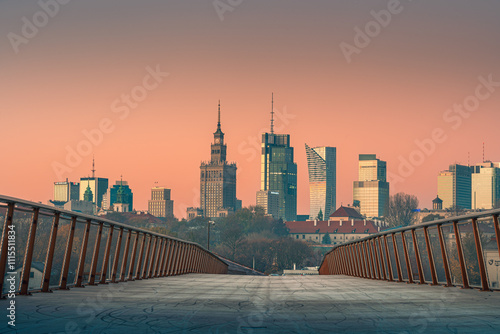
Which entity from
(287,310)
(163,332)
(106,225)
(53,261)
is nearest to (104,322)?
(163,332)

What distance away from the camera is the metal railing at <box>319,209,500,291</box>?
980 centimetres

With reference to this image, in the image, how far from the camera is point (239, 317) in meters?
6.54

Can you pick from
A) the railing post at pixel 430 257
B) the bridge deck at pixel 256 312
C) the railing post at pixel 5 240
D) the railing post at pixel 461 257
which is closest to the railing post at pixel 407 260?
the railing post at pixel 430 257

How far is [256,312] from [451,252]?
5459mm

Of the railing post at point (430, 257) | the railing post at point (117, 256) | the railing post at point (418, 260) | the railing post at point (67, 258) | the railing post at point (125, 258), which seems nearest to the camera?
the railing post at point (67, 258)

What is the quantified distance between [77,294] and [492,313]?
5150 millimetres

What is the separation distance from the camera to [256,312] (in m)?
7.00

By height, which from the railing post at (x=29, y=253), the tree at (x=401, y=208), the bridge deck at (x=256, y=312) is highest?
the tree at (x=401, y=208)

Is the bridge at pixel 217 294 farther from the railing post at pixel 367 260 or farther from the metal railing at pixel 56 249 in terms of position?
the railing post at pixel 367 260

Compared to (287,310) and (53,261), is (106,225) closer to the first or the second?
(53,261)

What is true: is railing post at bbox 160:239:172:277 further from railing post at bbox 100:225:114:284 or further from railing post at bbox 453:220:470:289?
railing post at bbox 453:220:470:289

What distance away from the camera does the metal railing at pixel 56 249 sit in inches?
326

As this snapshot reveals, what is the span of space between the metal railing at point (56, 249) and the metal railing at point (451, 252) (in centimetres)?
554

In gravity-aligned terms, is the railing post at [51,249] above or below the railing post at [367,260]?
below
